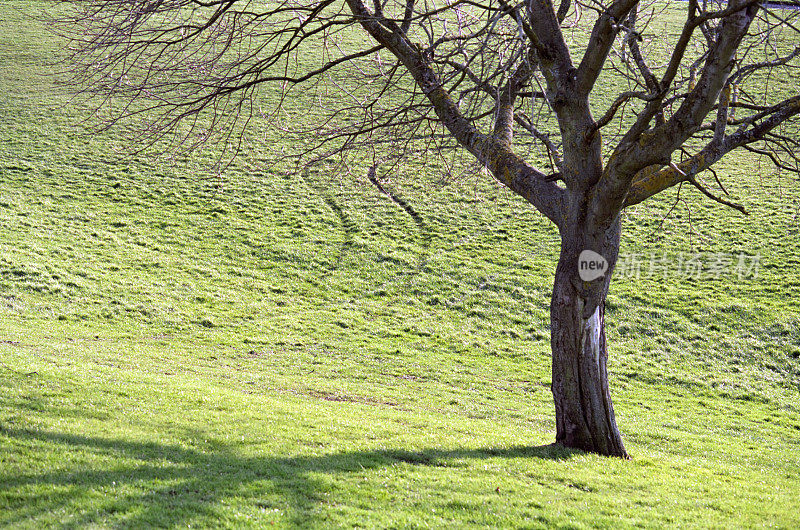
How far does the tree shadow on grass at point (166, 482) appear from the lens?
576 cm

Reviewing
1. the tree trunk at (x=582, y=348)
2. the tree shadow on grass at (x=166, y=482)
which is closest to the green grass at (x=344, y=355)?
the tree shadow on grass at (x=166, y=482)

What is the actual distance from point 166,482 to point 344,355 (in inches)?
401

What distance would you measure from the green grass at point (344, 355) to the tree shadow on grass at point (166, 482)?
0.12 feet

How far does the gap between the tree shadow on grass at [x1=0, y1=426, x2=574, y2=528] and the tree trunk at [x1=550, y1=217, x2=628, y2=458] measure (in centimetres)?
187

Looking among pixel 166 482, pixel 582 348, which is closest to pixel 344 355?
pixel 582 348

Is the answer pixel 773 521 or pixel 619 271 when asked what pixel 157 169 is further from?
pixel 773 521

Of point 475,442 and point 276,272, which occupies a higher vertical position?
point 276,272

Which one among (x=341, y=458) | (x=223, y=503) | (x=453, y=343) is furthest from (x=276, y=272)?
(x=223, y=503)

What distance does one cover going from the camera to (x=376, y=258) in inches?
922

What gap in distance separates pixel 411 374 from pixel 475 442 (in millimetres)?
5918

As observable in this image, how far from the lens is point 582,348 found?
29.4 ft

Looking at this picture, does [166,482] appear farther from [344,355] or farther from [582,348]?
[344,355]

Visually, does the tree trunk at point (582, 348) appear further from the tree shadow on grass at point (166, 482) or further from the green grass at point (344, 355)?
the tree shadow on grass at point (166, 482)

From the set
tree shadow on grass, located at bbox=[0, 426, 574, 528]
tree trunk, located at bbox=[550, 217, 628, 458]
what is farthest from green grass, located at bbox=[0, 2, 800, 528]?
tree trunk, located at bbox=[550, 217, 628, 458]
